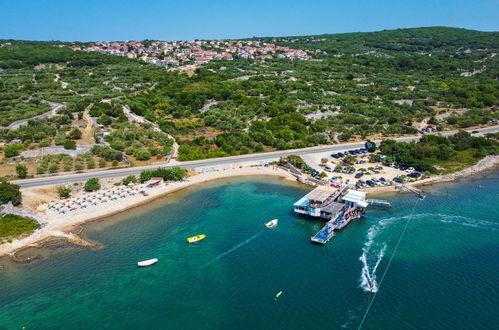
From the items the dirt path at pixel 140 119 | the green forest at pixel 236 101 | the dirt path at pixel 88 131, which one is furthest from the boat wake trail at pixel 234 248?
the dirt path at pixel 88 131

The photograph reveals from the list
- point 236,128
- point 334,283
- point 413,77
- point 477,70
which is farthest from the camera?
point 477,70

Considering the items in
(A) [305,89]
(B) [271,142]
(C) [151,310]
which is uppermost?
(A) [305,89]

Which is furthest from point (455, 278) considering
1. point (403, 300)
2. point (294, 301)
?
point (294, 301)

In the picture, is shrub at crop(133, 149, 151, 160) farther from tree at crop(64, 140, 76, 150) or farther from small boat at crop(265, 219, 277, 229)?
small boat at crop(265, 219, 277, 229)

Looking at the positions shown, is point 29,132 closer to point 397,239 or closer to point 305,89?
point 397,239

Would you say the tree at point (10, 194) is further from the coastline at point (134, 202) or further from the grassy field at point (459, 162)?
the grassy field at point (459, 162)

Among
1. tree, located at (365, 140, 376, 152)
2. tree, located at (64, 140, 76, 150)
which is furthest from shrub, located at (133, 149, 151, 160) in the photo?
tree, located at (365, 140, 376, 152)
